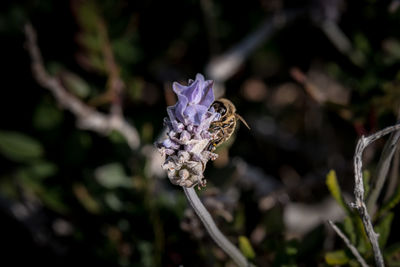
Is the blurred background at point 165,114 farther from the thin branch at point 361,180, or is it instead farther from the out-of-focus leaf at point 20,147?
the thin branch at point 361,180

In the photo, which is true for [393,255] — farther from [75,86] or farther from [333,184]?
[75,86]

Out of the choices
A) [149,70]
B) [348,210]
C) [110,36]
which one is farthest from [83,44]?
[348,210]

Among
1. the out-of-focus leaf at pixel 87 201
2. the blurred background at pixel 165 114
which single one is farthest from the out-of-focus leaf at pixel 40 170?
the out-of-focus leaf at pixel 87 201

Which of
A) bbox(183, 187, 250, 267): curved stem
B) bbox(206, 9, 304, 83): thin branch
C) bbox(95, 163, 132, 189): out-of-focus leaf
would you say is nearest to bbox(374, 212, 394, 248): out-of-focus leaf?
bbox(183, 187, 250, 267): curved stem

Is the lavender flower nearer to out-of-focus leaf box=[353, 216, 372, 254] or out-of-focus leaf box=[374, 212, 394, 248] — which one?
out-of-focus leaf box=[353, 216, 372, 254]

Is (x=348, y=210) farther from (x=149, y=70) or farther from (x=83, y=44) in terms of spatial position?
(x=149, y=70)

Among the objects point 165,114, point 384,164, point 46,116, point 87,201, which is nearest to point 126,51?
point 165,114
